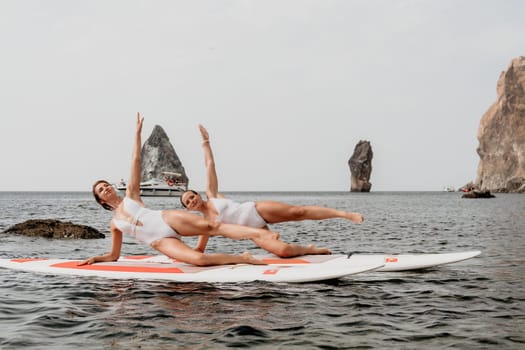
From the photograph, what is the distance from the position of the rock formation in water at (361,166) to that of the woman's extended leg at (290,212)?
16673cm

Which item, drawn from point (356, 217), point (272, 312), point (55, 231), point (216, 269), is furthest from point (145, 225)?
point (55, 231)

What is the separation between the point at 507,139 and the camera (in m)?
132

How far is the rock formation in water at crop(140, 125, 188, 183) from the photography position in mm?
171000

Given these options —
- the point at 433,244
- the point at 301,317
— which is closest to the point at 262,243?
the point at 301,317

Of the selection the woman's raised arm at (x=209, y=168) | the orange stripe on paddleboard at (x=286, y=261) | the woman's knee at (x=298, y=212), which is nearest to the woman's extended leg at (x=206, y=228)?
the woman's knee at (x=298, y=212)

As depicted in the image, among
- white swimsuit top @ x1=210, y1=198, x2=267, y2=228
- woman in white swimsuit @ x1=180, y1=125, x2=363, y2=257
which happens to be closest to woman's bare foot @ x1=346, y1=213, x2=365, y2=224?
woman in white swimsuit @ x1=180, y1=125, x2=363, y2=257

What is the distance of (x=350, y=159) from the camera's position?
590ft

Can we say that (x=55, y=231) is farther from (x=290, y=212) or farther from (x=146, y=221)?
(x=290, y=212)

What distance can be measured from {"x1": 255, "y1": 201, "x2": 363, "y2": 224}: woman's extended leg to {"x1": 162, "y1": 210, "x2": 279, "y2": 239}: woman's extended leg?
778 mm

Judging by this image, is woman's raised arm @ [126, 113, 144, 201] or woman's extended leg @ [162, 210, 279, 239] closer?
woman's extended leg @ [162, 210, 279, 239]

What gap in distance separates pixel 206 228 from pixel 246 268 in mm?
1171

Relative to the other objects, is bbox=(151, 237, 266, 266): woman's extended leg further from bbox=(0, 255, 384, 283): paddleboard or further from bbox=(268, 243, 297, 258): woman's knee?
bbox=(268, 243, 297, 258): woman's knee

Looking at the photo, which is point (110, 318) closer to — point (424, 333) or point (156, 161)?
point (424, 333)

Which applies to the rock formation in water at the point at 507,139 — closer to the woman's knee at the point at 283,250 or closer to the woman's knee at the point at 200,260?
the woman's knee at the point at 283,250
